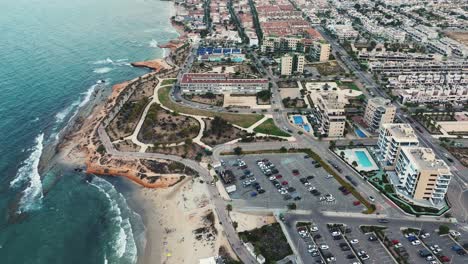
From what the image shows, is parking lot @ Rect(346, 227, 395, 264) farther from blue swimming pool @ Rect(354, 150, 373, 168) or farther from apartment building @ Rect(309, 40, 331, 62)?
apartment building @ Rect(309, 40, 331, 62)

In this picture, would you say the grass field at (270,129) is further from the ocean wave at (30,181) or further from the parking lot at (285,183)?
the ocean wave at (30,181)

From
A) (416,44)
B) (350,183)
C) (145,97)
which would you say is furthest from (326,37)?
(350,183)

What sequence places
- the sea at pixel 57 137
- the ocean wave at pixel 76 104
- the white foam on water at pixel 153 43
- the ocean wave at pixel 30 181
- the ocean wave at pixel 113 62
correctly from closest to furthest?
the sea at pixel 57 137
the ocean wave at pixel 30 181
the ocean wave at pixel 76 104
the ocean wave at pixel 113 62
the white foam on water at pixel 153 43

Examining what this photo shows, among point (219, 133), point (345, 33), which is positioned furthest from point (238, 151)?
point (345, 33)

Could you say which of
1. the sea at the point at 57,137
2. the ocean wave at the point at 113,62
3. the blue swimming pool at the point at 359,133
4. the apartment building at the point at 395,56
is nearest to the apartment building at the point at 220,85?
the sea at the point at 57,137

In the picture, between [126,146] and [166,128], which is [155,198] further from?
[166,128]

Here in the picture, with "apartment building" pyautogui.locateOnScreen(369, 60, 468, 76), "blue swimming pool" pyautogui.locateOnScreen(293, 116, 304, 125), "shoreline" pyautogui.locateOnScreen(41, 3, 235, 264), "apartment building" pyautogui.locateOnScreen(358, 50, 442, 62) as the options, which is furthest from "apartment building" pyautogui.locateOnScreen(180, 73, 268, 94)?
"apartment building" pyautogui.locateOnScreen(358, 50, 442, 62)
